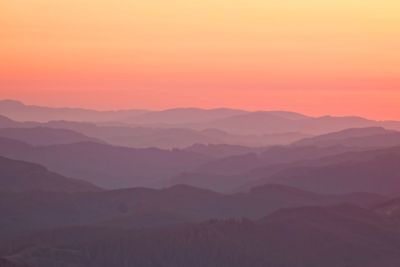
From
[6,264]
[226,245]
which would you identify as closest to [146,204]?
[226,245]

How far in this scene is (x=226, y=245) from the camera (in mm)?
123375

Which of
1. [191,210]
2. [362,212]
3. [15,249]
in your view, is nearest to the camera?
[15,249]

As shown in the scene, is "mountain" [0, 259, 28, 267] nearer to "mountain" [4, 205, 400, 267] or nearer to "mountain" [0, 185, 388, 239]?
"mountain" [4, 205, 400, 267]

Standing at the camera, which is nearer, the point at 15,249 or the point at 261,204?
the point at 15,249

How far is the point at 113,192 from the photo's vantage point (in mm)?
192125

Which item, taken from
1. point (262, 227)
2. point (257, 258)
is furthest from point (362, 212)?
point (257, 258)

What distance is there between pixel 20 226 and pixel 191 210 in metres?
29.5

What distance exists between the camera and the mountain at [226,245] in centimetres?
11856

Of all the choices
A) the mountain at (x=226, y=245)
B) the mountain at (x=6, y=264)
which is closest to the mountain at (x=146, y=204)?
the mountain at (x=226, y=245)

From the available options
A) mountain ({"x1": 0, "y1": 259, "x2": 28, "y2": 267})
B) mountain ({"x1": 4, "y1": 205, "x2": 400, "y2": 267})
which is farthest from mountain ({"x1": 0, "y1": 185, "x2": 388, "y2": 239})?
mountain ({"x1": 0, "y1": 259, "x2": 28, "y2": 267})

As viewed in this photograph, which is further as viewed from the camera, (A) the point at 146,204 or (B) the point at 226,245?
(A) the point at 146,204

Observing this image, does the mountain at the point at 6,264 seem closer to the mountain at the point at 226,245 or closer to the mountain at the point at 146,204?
the mountain at the point at 226,245

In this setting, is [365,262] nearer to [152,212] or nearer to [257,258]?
[257,258]

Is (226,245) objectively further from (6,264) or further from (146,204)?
(146,204)
